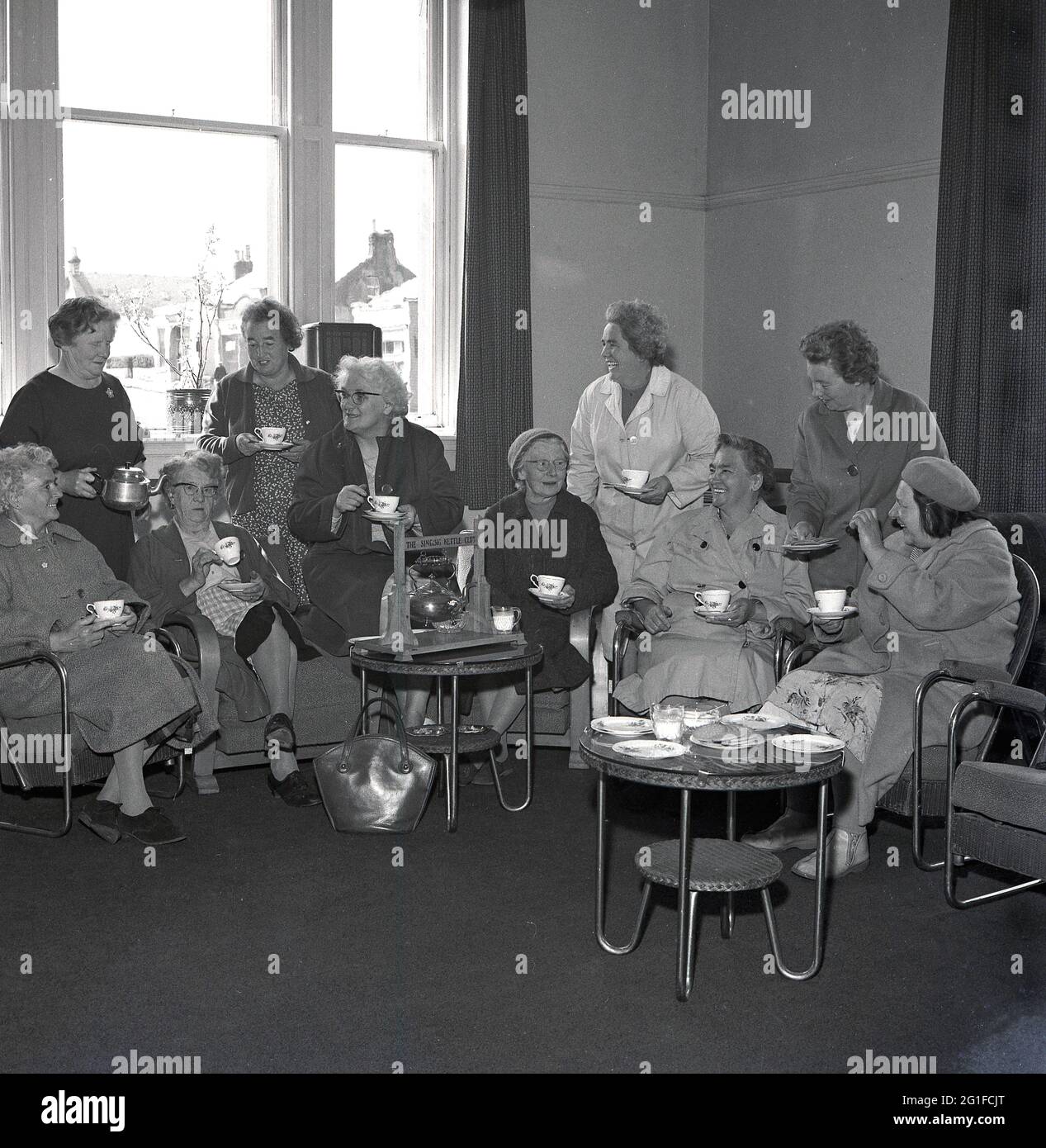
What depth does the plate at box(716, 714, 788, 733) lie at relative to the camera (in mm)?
3374

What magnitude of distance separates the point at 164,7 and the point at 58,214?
1168 mm

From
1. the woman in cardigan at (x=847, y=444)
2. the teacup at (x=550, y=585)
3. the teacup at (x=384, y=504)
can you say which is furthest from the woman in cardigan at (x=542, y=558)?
the woman in cardigan at (x=847, y=444)

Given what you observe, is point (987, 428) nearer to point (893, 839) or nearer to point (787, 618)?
point (787, 618)

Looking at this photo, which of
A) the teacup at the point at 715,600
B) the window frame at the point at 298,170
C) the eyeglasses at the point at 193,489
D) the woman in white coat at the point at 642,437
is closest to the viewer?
the teacup at the point at 715,600

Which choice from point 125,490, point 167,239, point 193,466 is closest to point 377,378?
point 193,466

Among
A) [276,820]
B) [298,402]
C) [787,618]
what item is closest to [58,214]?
[298,402]

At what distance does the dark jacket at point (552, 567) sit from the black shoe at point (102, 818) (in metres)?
1.54

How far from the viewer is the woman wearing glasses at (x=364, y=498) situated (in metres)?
4.98

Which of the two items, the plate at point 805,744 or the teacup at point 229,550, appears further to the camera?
the teacup at point 229,550

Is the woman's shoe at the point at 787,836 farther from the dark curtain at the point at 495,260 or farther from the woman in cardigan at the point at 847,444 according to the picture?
the dark curtain at the point at 495,260

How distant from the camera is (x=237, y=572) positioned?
4898mm

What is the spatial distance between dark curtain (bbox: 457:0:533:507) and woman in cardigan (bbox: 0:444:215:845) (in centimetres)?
285

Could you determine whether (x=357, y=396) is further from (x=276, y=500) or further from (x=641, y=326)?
(x=641, y=326)

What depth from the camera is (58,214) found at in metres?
6.12
